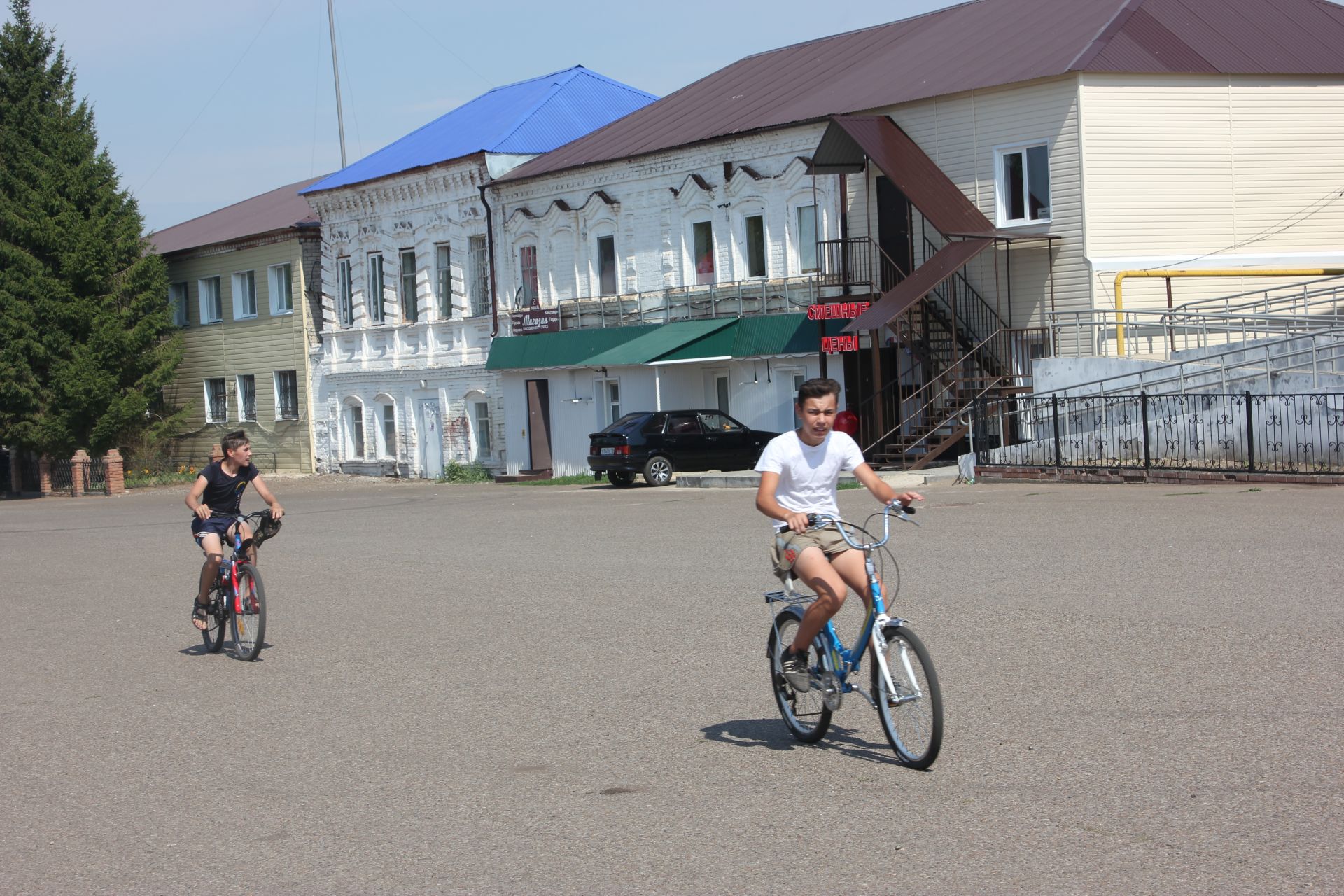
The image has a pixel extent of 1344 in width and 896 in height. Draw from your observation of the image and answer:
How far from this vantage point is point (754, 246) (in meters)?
34.6

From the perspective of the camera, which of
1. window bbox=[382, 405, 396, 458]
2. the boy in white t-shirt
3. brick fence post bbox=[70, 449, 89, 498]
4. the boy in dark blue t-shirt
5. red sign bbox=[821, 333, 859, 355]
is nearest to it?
the boy in white t-shirt

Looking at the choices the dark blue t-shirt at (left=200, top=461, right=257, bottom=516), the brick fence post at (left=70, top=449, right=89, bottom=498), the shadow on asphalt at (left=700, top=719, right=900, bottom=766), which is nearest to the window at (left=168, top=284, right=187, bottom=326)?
the brick fence post at (left=70, top=449, right=89, bottom=498)

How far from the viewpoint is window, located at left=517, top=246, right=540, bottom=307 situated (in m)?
40.4

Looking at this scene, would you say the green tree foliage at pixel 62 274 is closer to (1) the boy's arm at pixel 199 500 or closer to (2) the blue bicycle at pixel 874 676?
(1) the boy's arm at pixel 199 500

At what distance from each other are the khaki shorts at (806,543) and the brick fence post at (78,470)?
129 feet

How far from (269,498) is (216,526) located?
0.51m

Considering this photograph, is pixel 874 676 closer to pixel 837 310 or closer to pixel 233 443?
pixel 233 443

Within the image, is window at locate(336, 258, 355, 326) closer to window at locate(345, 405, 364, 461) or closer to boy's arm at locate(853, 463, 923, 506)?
window at locate(345, 405, 364, 461)

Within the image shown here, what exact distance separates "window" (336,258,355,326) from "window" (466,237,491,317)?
241 inches

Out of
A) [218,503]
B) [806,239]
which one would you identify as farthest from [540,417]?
[218,503]

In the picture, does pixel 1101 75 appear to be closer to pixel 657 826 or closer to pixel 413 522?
pixel 413 522

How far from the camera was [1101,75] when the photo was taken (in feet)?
91.8

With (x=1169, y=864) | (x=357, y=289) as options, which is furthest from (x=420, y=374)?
(x=1169, y=864)

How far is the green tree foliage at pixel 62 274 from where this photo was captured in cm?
4356
